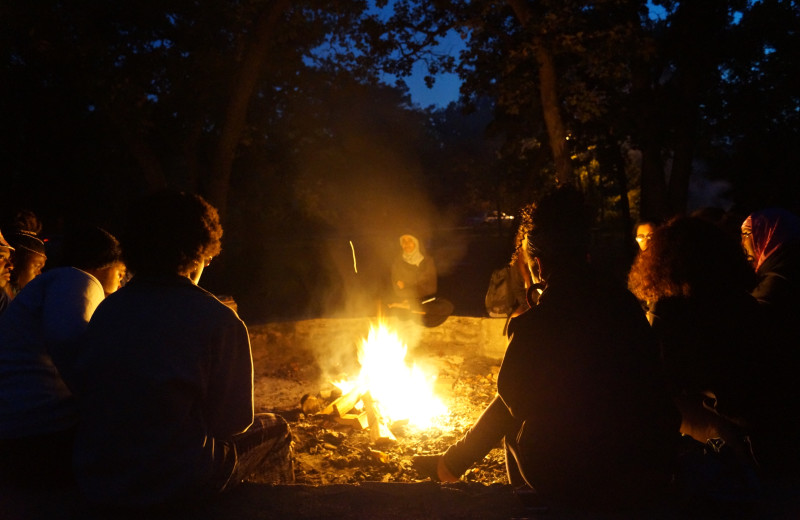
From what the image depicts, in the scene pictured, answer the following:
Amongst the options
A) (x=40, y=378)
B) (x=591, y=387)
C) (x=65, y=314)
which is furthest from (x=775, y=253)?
(x=40, y=378)

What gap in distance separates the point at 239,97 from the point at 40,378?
24.8 feet

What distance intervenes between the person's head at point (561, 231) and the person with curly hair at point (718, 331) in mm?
698

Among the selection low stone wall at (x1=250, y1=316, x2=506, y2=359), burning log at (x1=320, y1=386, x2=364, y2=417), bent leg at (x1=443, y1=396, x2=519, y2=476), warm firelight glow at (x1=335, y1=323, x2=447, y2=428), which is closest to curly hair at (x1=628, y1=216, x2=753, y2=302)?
bent leg at (x1=443, y1=396, x2=519, y2=476)

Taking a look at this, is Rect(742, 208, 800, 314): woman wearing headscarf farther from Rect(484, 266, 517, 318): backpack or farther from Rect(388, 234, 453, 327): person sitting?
Rect(388, 234, 453, 327): person sitting

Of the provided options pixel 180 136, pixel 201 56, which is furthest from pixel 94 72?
pixel 180 136

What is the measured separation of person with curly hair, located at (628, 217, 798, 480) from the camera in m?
2.42

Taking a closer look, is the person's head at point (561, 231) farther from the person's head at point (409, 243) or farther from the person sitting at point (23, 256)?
the person's head at point (409, 243)

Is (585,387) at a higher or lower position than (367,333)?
higher

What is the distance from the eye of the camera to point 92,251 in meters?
2.91

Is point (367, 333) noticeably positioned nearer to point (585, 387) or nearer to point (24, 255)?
point (24, 255)

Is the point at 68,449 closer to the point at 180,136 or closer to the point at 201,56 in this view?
the point at 201,56

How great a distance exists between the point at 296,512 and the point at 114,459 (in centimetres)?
85

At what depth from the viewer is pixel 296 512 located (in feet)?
8.05

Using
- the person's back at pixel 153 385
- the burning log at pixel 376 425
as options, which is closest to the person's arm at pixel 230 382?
the person's back at pixel 153 385
